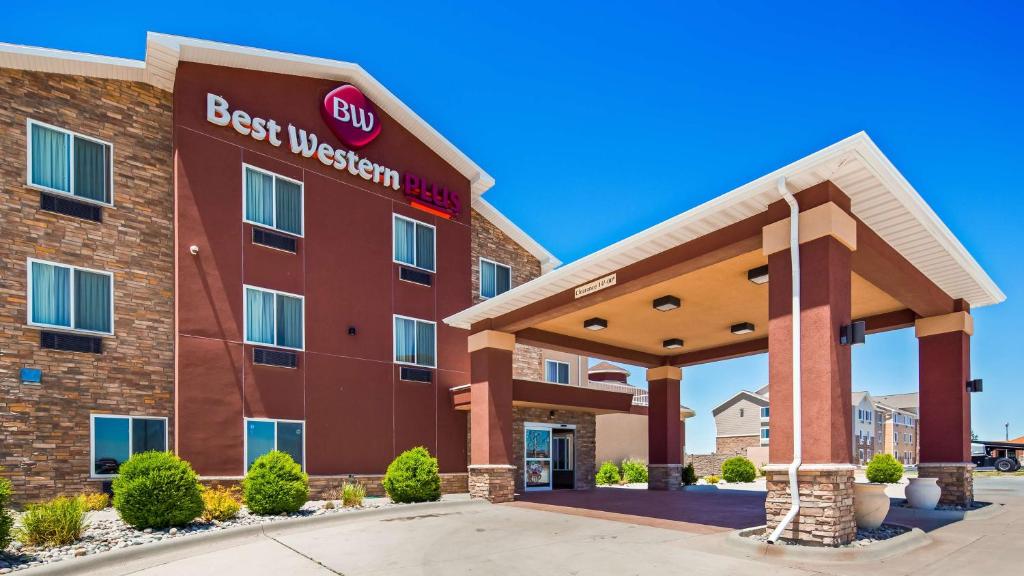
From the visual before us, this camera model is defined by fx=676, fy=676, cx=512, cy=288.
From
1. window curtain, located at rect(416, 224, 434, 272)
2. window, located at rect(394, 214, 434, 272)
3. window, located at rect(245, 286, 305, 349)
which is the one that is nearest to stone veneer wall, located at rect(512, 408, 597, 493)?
window curtain, located at rect(416, 224, 434, 272)

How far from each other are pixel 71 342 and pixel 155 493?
4733 mm

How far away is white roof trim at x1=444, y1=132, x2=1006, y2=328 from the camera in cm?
905

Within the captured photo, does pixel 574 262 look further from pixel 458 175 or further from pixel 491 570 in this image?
pixel 458 175

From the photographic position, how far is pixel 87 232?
1404cm

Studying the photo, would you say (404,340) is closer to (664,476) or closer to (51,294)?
(51,294)

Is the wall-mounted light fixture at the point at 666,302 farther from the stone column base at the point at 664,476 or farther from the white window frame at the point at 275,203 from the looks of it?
the white window frame at the point at 275,203

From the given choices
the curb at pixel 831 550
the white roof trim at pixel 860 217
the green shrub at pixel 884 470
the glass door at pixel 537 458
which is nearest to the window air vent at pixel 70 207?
the white roof trim at pixel 860 217

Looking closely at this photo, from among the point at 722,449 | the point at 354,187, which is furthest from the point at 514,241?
the point at 722,449

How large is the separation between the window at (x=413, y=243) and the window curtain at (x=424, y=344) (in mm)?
1709

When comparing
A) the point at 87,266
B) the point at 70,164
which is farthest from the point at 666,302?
the point at 70,164

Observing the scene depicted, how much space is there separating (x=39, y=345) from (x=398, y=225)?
901 centimetres

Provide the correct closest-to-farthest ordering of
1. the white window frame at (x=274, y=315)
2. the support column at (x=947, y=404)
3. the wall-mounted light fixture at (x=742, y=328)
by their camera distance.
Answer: the support column at (x=947, y=404) < the white window frame at (x=274, y=315) < the wall-mounted light fixture at (x=742, y=328)

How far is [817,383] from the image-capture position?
9.09m

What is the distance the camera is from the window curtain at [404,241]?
1912cm
